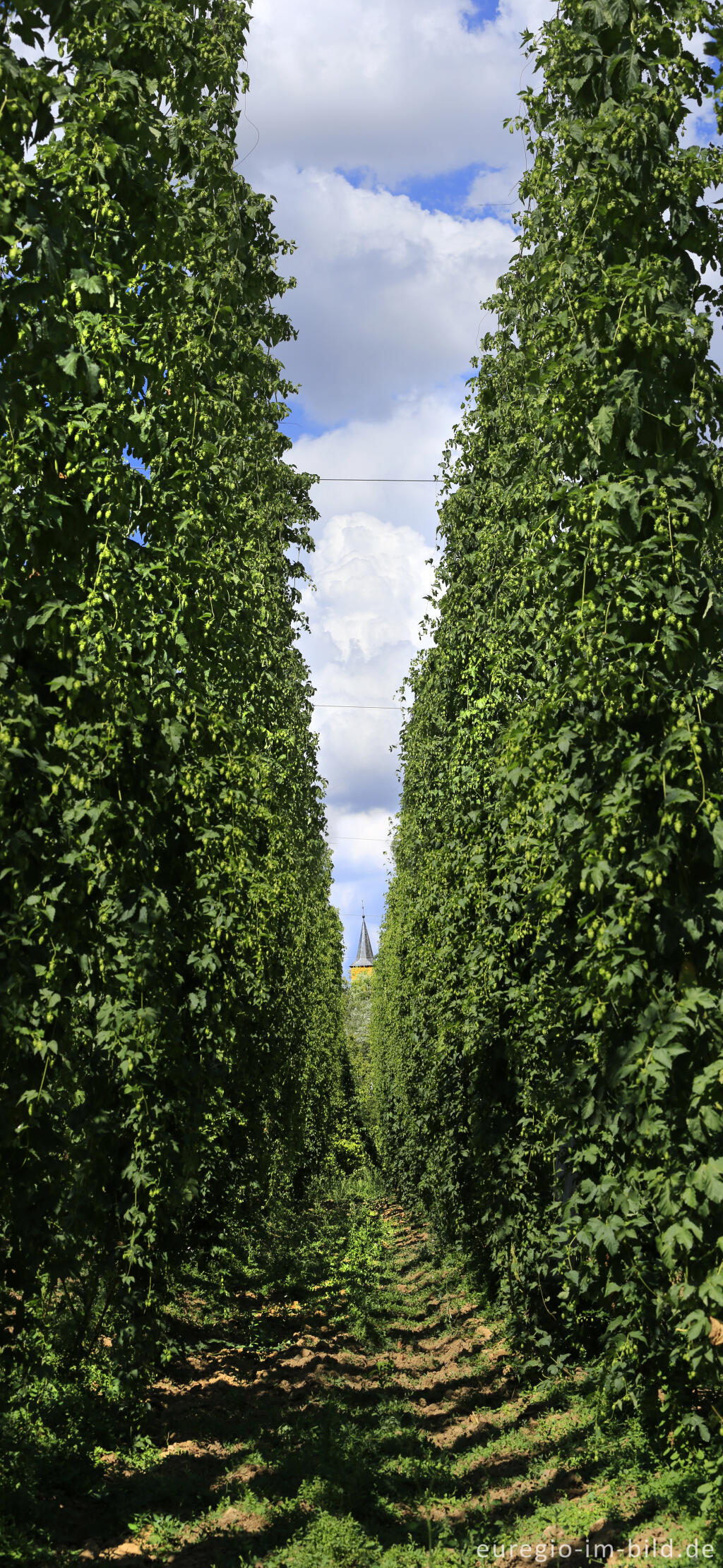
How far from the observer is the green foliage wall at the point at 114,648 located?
15.2 ft

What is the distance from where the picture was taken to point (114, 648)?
197 inches

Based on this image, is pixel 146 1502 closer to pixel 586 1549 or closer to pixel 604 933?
pixel 586 1549

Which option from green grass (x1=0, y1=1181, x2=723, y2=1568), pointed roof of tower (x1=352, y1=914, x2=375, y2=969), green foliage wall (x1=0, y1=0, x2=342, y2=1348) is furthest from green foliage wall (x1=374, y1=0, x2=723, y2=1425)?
pointed roof of tower (x1=352, y1=914, x2=375, y2=969)

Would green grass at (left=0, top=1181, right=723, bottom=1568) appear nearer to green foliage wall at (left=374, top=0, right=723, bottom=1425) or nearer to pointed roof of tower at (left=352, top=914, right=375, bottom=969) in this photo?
green foliage wall at (left=374, top=0, right=723, bottom=1425)

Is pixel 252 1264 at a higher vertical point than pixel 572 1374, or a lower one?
lower

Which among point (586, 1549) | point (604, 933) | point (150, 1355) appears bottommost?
point (586, 1549)

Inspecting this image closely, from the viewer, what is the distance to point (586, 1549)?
582cm

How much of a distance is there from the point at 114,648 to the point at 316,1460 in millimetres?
6640

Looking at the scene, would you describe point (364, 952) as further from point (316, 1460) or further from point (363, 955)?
point (316, 1460)

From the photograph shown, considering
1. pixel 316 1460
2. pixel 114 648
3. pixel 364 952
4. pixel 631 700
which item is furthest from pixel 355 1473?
pixel 364 952

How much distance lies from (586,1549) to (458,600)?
10.5 meters

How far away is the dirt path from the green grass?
0.02 metres

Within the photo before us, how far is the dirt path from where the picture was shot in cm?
625

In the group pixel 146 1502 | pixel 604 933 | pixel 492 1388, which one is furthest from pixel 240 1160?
pixel 604 933
